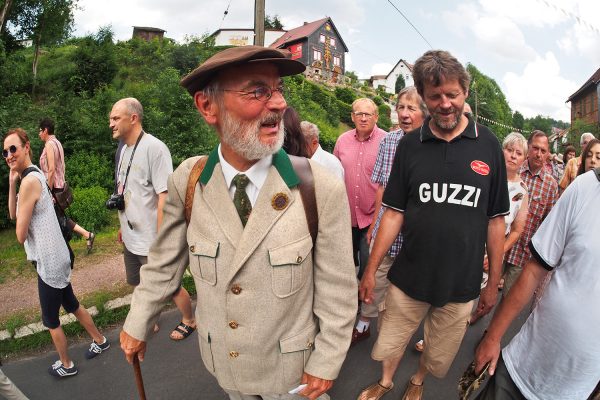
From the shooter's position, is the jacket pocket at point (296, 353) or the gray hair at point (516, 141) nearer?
the jacket pocket at point (296, 353)

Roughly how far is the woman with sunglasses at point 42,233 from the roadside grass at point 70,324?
688 millimetres

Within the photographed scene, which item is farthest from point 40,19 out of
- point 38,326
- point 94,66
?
point 38,326

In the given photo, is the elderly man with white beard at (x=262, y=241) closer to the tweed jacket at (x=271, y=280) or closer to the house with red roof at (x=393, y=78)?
the tweed jacket at (x=271, y=280)

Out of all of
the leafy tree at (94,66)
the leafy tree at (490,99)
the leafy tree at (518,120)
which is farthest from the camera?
the leafy tree at (518,120)

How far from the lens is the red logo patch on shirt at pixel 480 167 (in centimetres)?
233

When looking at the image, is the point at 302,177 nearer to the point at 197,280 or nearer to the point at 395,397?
the point at 197,280

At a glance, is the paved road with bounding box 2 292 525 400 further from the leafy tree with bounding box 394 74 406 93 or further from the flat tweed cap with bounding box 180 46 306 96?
the leafy tree with bounding box 394 74 406 93

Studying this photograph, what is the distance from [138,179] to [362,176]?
2.14 metres

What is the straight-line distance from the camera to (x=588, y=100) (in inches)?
1602

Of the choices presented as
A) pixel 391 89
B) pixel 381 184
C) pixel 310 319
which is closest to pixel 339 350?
pixel 310 319

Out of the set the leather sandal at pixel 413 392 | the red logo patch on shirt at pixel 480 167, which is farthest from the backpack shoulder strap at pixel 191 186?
the leather sandal at pixel 413 392

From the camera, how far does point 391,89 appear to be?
8612cm

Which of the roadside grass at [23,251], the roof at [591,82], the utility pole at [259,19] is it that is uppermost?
the roof at [591,82]

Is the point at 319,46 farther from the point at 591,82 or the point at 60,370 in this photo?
the point at 60,370
